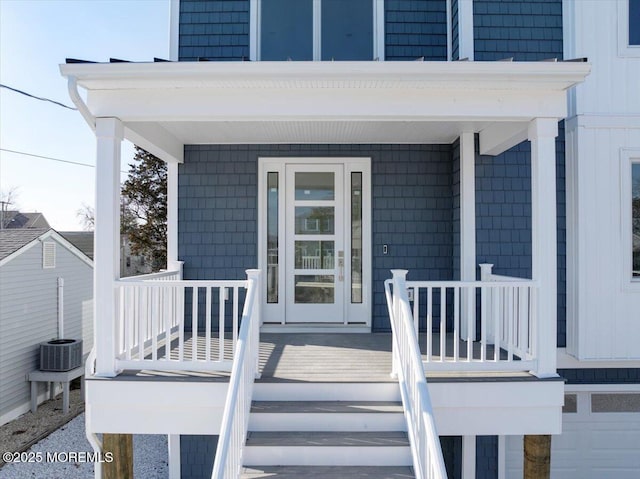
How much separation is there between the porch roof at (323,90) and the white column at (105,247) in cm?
23

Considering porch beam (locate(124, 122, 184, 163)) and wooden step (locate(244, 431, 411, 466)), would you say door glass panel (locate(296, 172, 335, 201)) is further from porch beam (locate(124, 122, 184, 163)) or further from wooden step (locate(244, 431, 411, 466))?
wooden step (locate(244, 431, 411, 466))

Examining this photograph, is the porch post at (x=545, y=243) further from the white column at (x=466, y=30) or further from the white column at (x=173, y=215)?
the white column at (x=173, y=215)

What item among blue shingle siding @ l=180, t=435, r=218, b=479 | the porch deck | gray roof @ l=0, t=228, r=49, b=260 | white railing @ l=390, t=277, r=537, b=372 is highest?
gray roof @ l=0, t=228, r=49, b=260

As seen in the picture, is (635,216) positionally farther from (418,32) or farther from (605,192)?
(418,32)

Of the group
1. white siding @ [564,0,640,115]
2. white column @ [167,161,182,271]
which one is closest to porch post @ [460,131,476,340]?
white siding @ [564,0,640,115]

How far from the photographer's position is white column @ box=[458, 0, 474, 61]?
517cm

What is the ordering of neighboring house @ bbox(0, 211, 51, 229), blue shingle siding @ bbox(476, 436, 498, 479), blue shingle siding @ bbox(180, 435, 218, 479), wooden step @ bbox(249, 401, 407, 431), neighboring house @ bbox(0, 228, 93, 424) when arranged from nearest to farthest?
1. wooden step @ bbox(249, 401, 407, 431)
2. blue shingle siding @ bbox(476, 436, 498, 479)
3. blue shingle siding @ bbox(180, 435, 218, 479)
4. neighboring house @ bbox(0, 228, 93, 424)
5. neighboring house @ bbox(0, 211, 51, 229)

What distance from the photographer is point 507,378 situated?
367 centimetres

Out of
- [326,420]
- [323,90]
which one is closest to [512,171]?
[323,90]

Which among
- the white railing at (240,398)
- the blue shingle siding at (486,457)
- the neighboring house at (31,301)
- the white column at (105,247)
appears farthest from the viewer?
the neighboring house at (31,301)

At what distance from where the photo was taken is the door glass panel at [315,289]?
589 cm

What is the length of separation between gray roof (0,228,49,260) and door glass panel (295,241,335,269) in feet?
25.8

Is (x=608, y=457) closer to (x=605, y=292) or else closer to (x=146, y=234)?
(x=605, y=292)

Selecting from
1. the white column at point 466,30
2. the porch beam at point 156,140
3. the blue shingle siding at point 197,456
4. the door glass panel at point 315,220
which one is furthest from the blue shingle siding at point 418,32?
the blue shingle siding at point 197,456
